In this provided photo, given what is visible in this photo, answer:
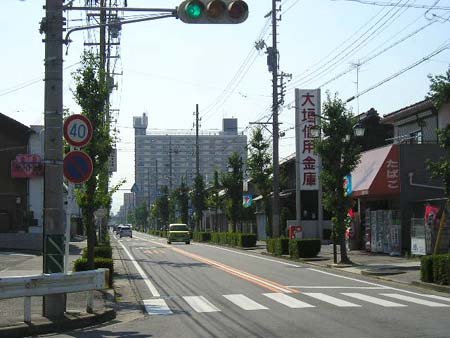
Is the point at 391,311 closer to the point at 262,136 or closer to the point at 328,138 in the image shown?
the point at 328,138

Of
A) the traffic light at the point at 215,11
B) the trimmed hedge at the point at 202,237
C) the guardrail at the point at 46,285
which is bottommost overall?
the trimmed hedge at the point at 202,237

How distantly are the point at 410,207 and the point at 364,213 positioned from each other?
6.20 metres

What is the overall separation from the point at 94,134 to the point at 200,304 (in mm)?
7366

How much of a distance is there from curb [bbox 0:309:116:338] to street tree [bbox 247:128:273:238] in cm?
3407

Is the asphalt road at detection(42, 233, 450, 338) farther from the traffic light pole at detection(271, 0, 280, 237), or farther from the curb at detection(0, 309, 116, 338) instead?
the traffic light pole at detection(271, 0, 280, 237)

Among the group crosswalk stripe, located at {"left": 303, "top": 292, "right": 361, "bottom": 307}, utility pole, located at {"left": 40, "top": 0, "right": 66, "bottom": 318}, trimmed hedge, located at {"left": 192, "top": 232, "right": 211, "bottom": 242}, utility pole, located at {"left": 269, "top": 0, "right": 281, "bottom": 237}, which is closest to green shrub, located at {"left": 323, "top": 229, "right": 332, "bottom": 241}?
utility pole, located at {"left": 269, "top": 0, "right": 281, "bottom": 237}

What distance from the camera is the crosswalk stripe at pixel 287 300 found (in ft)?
46.8

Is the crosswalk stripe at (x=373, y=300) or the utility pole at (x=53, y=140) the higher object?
the utility pole at (x=53, y=140)

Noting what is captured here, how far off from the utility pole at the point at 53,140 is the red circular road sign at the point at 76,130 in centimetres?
38

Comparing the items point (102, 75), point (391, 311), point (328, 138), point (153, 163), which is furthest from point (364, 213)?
point (153, 163)

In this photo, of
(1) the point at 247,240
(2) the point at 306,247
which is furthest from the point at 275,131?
(1) the point at 247,240

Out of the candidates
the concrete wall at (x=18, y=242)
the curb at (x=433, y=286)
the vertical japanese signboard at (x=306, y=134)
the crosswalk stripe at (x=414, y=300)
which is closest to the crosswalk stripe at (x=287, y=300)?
the crosswalk stripe at (x=414, y=300)

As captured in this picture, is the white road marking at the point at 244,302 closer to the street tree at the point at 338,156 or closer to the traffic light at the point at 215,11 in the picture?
the traffic light at the point at 215,11

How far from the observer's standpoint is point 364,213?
3797 cm
